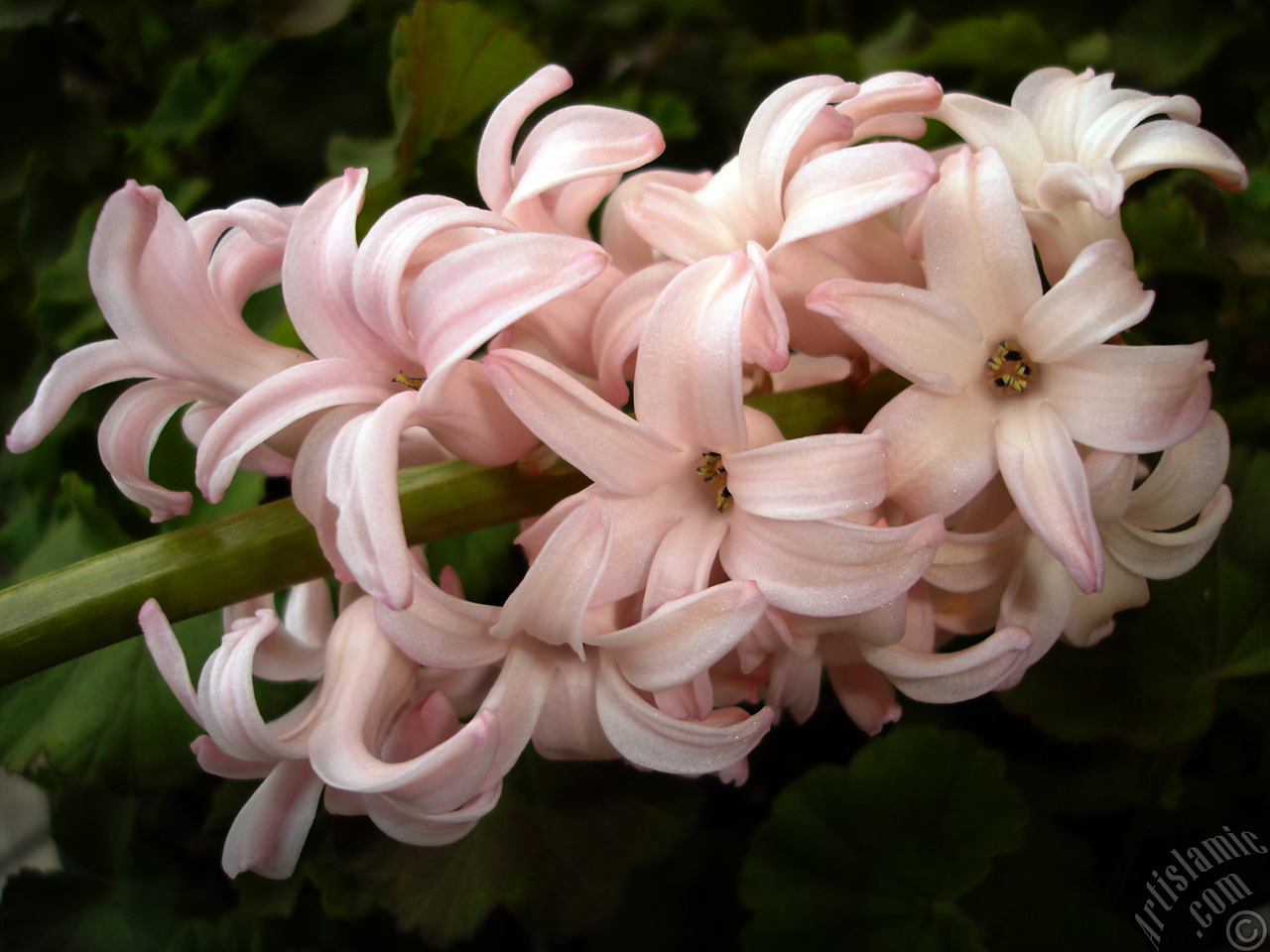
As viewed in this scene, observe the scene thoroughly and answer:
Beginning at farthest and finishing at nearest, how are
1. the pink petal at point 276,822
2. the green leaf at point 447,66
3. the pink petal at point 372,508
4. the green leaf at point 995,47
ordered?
the green leaf at point 995,47, the green leaf at point 447,66, the pink petal at point 276,822, the pink petal at point 372,508

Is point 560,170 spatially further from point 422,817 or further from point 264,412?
point 422,817

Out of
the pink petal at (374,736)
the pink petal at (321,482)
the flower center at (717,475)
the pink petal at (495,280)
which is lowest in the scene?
the pink petal at (374,736)

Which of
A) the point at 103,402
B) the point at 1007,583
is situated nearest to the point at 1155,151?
the point at 1007,583

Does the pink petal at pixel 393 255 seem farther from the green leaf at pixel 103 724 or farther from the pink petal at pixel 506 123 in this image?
the green leaf at pixel 103 724

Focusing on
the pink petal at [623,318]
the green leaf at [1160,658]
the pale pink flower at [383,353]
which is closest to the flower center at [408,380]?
the pale pink flower at [383,353]

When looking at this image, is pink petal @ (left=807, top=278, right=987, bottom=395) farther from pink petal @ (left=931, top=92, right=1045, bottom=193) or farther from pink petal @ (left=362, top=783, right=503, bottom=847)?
pink petal @ (left=362, top=783, right=503, bottom=847)

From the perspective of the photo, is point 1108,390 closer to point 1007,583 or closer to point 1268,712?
point 1007,583
